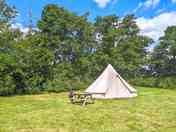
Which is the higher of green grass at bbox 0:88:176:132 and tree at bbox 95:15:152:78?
tree at bbox 95:15:152:78

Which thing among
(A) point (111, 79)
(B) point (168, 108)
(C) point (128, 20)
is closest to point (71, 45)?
(C) point (128, 20)

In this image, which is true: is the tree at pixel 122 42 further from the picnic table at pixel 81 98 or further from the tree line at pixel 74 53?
the picnic table at pixel 81 98

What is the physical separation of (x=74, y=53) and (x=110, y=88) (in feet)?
54.8

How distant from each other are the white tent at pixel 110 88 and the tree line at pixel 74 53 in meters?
7.54

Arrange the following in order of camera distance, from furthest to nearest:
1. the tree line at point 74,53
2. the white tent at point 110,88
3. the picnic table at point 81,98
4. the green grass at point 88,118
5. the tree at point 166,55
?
the tree at point 166,55
the tree line at point 74,53
the white tent at point 110,88
the picnic table at point 81,98
the green grass at point 88,118

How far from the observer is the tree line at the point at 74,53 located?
30281 mm

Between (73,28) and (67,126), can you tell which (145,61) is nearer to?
(73,28)

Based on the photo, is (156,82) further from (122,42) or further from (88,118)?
(88,118)

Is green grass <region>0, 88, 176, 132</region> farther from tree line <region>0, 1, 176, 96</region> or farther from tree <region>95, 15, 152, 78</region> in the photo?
tree <region>95, 15, 152, 78</region>

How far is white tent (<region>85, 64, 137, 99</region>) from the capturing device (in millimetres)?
25891

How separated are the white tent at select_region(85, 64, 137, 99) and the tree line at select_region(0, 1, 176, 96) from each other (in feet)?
24.7

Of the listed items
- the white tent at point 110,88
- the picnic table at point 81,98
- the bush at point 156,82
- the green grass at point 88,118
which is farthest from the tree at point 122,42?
the green grass at point 88,118

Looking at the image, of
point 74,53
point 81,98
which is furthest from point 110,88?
point 74,53

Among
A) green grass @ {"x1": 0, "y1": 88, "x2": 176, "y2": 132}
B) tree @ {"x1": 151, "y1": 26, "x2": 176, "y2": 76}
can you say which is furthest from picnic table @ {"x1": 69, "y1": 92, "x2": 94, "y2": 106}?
tree @ {"x1": 151, "y1": 26, "x2": 176, "y2": 76}
